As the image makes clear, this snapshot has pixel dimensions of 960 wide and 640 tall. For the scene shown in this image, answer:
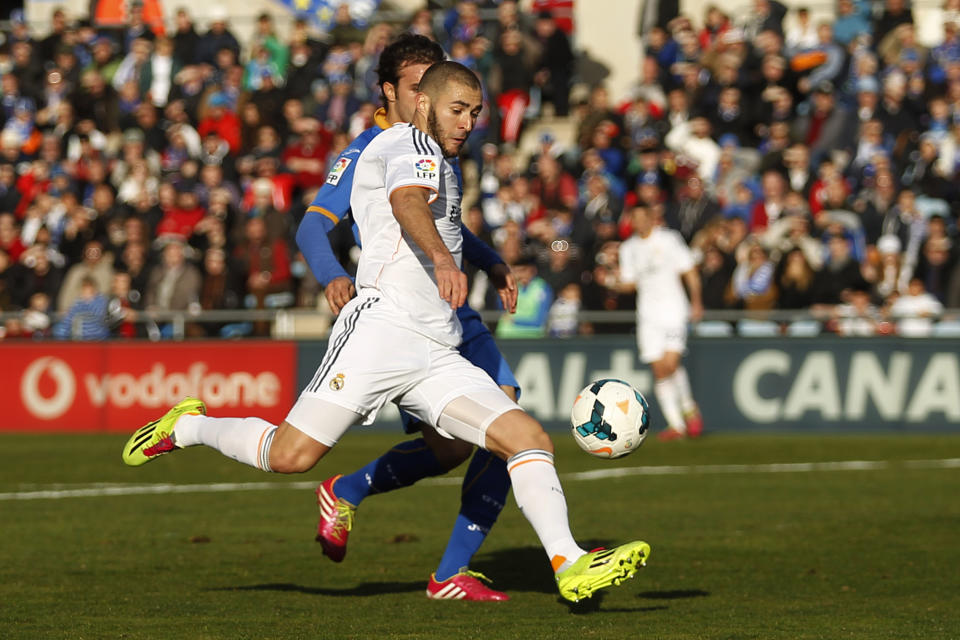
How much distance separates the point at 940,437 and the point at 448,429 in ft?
39.8

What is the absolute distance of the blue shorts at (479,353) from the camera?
7.14 meters

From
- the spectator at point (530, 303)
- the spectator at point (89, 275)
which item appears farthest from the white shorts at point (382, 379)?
the spectator at point (89, 275)

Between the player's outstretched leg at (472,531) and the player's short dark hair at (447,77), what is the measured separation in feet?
6.08

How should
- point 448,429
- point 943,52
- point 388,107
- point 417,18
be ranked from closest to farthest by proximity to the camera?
1. point 448,429
2. point 388,107
3. point 943,52
4. point 417,18

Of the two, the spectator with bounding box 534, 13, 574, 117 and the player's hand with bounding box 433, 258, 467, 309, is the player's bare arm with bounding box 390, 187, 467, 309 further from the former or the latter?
the spectator with bounding box 534, 13, 574, 117

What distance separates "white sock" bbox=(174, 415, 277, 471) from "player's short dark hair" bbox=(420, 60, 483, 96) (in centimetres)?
157

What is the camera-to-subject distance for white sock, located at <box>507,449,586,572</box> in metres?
6.03

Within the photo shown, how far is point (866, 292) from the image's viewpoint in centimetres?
1791

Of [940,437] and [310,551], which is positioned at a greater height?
[310,551]

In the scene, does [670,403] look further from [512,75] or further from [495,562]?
[495,562]

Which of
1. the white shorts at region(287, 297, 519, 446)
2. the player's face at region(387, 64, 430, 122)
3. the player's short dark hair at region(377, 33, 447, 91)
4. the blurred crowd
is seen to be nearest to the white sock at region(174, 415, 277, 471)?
the white shorts at region(287, 297, 519, 446)

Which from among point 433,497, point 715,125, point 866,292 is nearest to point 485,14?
point 715,125

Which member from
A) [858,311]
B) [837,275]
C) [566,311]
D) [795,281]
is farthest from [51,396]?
[858,311]

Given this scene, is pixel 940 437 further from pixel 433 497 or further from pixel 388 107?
pixel 388 107
